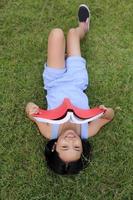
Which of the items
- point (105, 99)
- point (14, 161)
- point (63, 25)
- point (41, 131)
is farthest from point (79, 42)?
point (14, 161)

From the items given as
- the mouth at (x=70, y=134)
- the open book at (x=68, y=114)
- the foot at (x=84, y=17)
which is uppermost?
the foot at (x=84, y=17)

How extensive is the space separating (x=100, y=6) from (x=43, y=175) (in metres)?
1.59

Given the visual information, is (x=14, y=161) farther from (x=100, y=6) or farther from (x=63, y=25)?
(x=100, y=6)

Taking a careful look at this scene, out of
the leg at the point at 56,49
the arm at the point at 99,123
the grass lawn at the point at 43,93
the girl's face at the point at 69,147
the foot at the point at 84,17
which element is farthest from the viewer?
the foot at the point at 84,17

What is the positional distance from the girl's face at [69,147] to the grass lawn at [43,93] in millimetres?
231

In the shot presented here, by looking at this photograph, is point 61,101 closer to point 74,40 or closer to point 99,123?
point 99,123

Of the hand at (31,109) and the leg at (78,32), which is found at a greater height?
the leg at (78,32)

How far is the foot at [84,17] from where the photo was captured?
12.6 ft

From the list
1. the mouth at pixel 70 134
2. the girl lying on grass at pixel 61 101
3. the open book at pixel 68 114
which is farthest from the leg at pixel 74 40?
the mouth at pixel 70 134

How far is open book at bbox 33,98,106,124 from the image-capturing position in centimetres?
327

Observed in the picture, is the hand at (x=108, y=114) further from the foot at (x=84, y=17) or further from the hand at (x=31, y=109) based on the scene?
the foot at (x=84, y=17)

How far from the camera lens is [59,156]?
3232mm

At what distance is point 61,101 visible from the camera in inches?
135

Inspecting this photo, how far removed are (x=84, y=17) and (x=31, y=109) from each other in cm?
97
